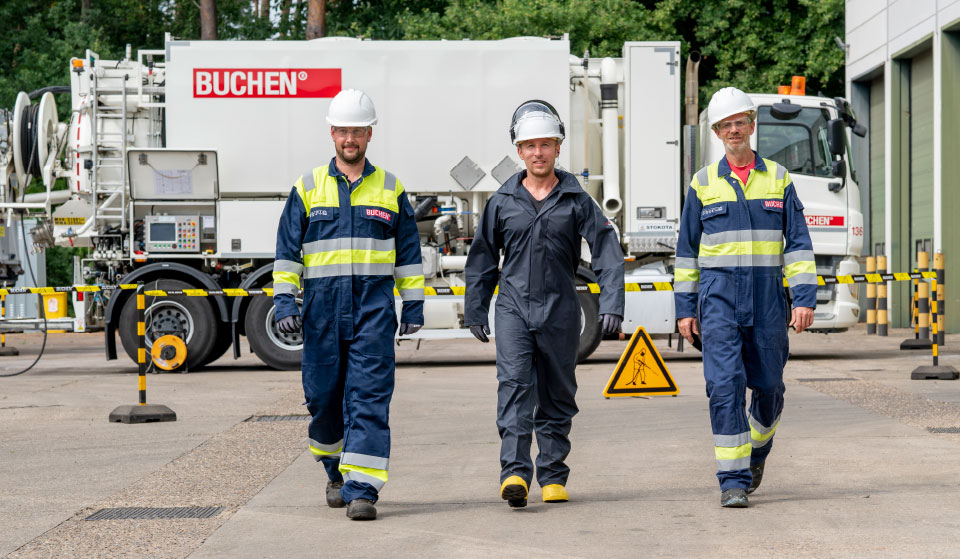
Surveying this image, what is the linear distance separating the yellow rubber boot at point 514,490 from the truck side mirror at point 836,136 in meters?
9.94

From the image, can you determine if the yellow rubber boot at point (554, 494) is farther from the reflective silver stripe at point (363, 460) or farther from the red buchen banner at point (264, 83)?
the red buchen banner at point (264, 83)

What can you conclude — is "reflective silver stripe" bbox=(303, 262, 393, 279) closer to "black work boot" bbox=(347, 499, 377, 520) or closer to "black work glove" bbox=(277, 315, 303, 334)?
"black work glove" bbox=(277, 315, 303, 334)

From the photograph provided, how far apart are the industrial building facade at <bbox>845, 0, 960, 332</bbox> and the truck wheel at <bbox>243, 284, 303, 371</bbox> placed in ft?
29.3

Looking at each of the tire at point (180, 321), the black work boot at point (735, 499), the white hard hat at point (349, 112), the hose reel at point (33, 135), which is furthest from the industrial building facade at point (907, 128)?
Result: the white hard hat at point (349, 112)

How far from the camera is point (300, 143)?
1483 centimetres

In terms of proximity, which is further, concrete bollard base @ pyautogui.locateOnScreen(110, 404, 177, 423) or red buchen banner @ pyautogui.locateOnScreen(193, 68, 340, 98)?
red buchen banner @ pyautogui.locateOnScreen(193, 68, 340, 98)

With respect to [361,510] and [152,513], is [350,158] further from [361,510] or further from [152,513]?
[152,513]

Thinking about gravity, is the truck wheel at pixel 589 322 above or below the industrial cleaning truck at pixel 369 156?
below

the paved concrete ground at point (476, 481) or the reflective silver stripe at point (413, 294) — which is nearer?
the paved concrete ground at point (476, 481)

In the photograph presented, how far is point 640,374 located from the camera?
1072cm

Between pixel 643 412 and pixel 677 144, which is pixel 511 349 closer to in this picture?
pixel 643 412

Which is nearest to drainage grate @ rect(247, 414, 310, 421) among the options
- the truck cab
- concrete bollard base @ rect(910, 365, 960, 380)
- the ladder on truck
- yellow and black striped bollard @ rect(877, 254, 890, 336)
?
the ladder on truck

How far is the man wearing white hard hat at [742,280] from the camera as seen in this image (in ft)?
20.6

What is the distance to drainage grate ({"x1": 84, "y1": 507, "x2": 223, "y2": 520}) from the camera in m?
5.98
